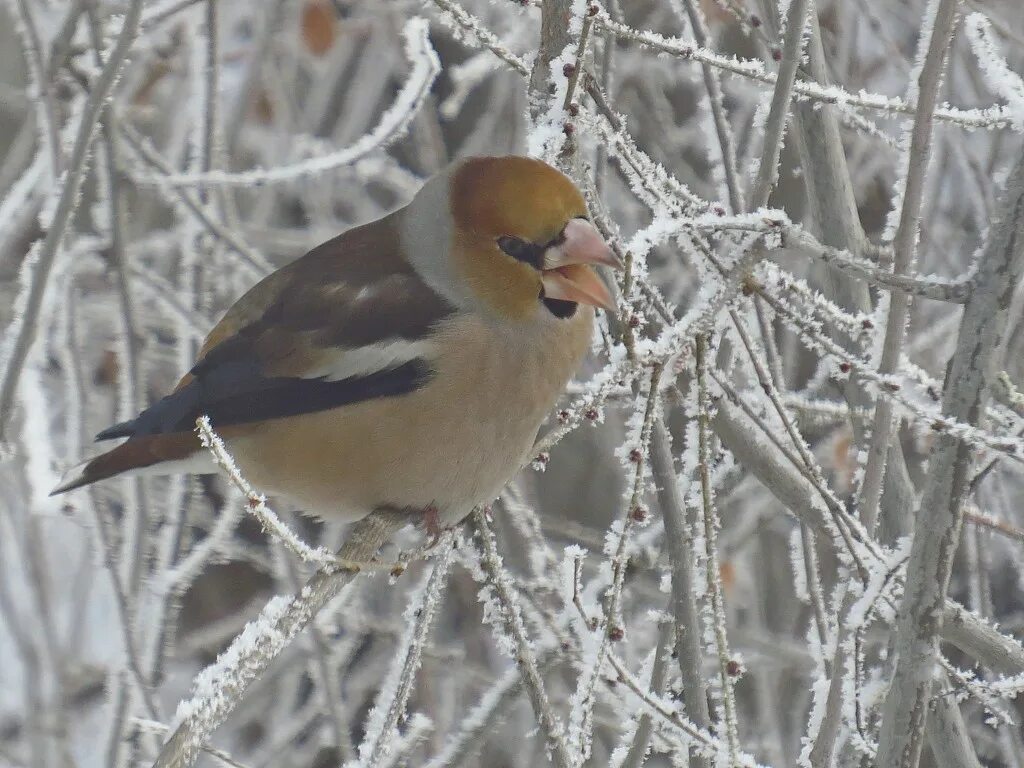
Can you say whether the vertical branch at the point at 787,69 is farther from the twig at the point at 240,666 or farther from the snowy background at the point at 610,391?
the twig at the point at 240,666

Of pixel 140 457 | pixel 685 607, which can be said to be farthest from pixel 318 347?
pixel 685 607

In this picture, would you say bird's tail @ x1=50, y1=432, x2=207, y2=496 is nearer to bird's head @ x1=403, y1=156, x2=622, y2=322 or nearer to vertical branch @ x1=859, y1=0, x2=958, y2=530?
bird's head @ x1=403, y1=156, x2=622, y2=322

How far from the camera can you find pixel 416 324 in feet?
10.0

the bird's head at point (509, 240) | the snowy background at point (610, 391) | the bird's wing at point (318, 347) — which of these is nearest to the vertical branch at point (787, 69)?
the snowy background at point (610, 391)

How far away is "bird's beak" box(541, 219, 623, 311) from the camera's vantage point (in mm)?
2654

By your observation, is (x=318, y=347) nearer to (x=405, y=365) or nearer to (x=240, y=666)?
(x=405, y=365)

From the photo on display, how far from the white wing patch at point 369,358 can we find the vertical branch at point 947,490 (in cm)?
144

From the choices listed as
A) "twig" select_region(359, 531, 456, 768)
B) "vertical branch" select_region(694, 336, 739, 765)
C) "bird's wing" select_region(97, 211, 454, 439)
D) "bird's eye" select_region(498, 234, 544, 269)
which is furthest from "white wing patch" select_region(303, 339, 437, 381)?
"vertical branch" select_region(694, 336, 739, 765)

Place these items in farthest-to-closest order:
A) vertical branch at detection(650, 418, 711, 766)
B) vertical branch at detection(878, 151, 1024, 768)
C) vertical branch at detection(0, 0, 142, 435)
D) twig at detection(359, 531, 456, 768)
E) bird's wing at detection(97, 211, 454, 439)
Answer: bird's wing at detection(97, 211, 454, 439), vertical branch at detection(0, 0, 142, 435), vertical branch at detection(650, 418, 711, 766), twig at detection(359, 531, 456, 768), vertical branch at detection(878, 151, 1024, 768)

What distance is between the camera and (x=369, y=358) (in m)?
3.06

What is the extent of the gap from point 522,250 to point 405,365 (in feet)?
1.25

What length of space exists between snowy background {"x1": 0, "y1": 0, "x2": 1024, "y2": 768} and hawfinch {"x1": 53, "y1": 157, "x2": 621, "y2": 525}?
14 centimetres

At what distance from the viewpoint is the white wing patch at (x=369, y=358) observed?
118 inches

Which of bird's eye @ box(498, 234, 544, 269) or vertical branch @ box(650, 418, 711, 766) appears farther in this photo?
bird's eye @ box(498, 234, 544, 269)
